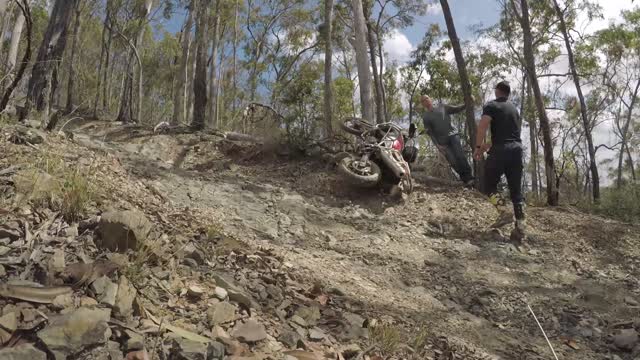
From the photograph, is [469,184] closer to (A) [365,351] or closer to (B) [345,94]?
(A) [365,351]

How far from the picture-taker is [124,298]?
2104mm

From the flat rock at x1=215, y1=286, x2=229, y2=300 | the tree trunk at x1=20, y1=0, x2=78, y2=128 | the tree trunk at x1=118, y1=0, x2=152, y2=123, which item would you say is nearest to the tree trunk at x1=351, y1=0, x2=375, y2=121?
the tree trunk at x1=20, y1=0, x2=78, y2=128

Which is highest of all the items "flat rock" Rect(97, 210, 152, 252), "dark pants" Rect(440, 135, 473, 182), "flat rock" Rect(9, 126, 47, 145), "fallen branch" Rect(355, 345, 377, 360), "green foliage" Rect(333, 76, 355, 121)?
"green foliage" Rect(333, 76, 355, 121)

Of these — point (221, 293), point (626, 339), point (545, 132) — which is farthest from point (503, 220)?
point (221, 293)

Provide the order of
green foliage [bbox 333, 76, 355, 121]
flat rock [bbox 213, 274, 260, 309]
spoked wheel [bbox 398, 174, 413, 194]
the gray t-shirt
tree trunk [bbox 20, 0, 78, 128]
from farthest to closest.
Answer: green foliage [bbox 333, 76, 355, 121]
the gray t-shirt
spoked wheel [bbox 398, 174, 413, 194]
tree trunk [bbox 20, 0, 78, 128]
flat rock [bbox 213, 274, 260, 309]

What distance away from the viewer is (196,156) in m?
7.57

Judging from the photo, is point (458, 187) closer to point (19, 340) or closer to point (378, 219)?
point (378, 219)

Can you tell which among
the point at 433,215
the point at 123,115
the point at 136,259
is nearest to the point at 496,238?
the point at 433,215

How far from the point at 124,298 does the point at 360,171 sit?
4359 millimetres

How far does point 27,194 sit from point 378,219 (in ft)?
12.6

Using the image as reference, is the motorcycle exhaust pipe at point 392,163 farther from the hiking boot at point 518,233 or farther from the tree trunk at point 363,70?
the tree trunk at point 363,70

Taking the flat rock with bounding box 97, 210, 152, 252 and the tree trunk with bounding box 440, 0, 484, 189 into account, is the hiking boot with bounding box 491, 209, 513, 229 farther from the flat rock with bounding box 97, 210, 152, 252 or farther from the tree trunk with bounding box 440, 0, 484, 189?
the flat rock with bounding box 97, 210, 152, 252

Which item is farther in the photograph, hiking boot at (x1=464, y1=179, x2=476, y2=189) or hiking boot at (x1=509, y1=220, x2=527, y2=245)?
hiking boot at (x1=464, y1=179, x2=476, y2=189)

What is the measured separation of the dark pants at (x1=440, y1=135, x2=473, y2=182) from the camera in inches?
293
